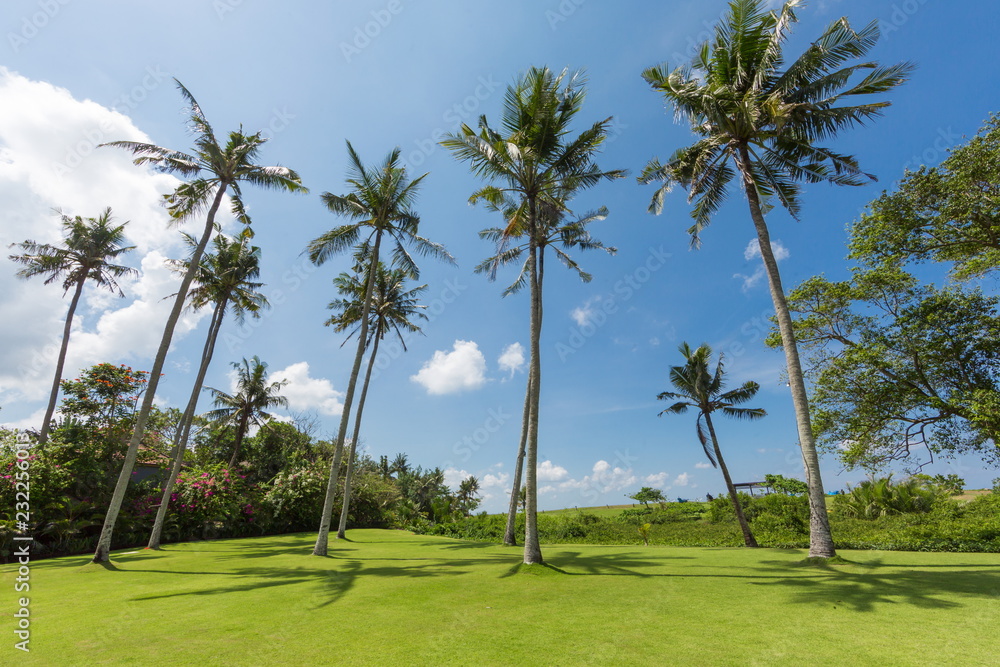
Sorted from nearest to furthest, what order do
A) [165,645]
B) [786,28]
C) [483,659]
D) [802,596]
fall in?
[483,659], [165,645], [802,596], [786,28]

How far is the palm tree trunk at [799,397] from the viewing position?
9875 mm

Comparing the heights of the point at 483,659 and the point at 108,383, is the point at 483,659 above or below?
below

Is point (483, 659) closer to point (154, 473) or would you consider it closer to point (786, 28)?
point (786, 28)

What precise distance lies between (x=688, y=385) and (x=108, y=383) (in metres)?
29.4

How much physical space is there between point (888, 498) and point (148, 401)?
119 ft

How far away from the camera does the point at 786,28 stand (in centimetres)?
1095

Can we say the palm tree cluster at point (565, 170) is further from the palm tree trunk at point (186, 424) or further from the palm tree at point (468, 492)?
the palm tree at point (468, 492)

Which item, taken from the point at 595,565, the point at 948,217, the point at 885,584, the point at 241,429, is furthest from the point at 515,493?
the point at 241,429

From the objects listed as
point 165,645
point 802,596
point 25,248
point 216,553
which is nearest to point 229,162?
point 216,553

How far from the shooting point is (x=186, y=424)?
17.2 m

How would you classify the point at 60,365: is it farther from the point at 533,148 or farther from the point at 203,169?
the point at 533,148

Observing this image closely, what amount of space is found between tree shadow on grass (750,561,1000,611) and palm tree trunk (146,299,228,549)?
1859 centimetres

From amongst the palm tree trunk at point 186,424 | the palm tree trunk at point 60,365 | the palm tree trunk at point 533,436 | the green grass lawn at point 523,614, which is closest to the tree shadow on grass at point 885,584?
the green grass lawn at point 523,614

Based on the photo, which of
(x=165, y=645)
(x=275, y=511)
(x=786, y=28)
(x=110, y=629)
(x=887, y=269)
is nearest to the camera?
(x=165, y=645)
